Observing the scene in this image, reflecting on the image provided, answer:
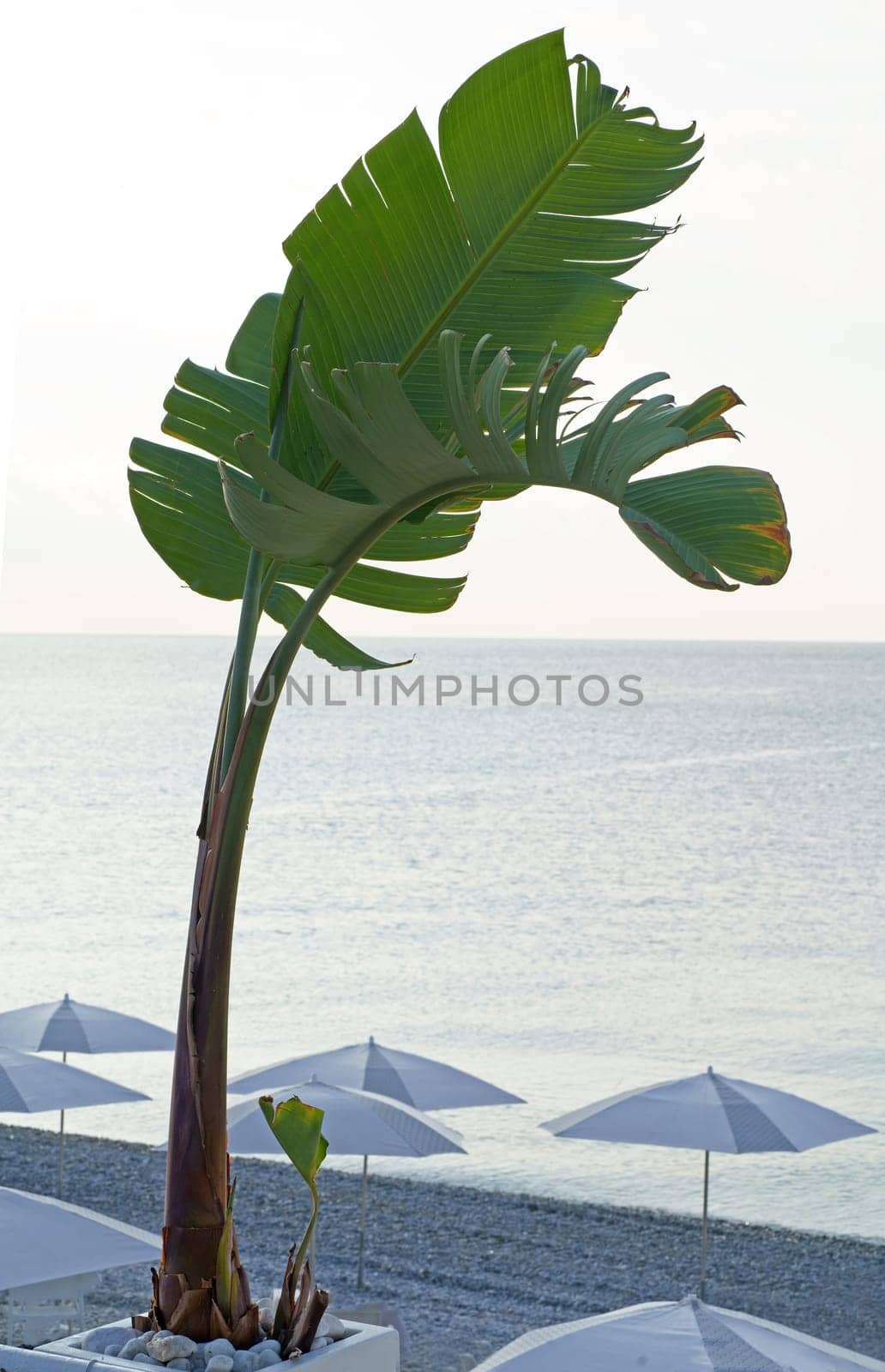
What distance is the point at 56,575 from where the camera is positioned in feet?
181

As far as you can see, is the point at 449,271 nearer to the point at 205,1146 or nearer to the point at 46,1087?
the point at 205,1146

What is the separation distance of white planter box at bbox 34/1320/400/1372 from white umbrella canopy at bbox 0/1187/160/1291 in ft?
4.87

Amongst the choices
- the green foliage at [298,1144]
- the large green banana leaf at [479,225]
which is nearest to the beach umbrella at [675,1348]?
the green foliage at [298,1144]

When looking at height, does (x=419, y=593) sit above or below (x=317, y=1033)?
above

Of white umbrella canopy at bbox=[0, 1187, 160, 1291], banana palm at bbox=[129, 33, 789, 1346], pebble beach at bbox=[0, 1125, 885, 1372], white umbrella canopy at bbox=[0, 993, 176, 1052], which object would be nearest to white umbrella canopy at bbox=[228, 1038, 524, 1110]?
white umbrella canopy at bbox=[0, 993, 176, 1052]

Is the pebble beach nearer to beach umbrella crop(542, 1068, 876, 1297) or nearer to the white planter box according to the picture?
beach umbrella crop(542, 1068, 876, 1297)

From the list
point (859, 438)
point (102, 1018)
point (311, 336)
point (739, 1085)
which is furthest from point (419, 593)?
point (859, 438)

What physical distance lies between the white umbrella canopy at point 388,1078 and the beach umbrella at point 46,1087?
711 millimetres

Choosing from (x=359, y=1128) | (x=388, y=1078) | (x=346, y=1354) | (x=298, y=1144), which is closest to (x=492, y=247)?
(x=298, y=1144)

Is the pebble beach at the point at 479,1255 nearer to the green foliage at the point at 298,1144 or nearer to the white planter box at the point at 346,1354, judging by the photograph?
the white planter box at the point at 346,1354

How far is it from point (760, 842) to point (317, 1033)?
80.2 ft

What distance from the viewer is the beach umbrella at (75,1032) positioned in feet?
29.1

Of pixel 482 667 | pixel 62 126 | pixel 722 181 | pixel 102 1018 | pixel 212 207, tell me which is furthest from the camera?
pixel 482 667

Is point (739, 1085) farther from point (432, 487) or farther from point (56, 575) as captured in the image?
point (56, 575)
